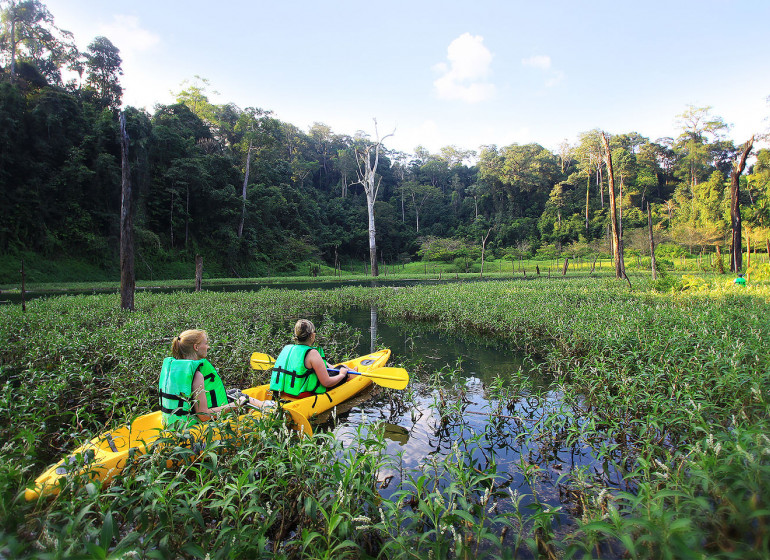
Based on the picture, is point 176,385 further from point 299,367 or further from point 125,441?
point 299,367

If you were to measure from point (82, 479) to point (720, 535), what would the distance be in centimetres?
338

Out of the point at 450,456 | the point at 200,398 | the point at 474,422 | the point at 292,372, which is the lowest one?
the point at 474,422

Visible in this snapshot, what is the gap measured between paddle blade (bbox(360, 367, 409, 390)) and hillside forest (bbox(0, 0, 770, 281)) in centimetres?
2618

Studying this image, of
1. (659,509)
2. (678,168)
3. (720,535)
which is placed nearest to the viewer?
(720,535)

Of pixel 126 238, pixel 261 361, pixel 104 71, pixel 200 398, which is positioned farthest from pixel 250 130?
pixel 200 398

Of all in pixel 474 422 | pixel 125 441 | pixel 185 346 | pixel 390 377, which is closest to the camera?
pixel 125 441

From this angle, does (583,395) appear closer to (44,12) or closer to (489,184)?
(44,12)

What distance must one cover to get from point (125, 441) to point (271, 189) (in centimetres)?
4113

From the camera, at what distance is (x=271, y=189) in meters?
41.3

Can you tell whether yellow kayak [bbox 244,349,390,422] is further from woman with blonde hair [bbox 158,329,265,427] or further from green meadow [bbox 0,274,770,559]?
woman with blonde hair [bbox 158,329,265,427]

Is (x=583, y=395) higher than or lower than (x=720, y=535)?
lower

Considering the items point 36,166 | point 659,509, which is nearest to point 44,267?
point 36,166

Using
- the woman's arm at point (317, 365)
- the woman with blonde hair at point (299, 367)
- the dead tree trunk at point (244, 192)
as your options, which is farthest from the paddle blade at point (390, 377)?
the dead tree trunk at point (244, 192)

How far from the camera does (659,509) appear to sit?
5.68ft
